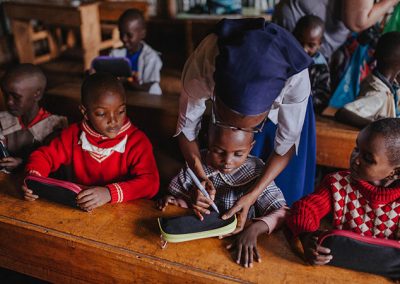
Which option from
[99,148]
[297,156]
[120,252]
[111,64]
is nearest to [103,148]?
[99,148]

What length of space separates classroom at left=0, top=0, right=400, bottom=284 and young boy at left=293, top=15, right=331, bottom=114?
0.02 m

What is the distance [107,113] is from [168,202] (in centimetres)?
48

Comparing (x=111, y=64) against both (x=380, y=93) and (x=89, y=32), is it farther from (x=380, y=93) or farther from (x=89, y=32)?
(x=89, y=32)

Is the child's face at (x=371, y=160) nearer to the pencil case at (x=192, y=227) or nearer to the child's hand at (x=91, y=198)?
the pencil case at (x=192, y=227)

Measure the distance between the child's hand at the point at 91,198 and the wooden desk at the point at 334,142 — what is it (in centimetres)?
112

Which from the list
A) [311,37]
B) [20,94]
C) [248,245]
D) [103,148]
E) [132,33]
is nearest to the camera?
[248,245]

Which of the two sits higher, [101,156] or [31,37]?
[101,156]

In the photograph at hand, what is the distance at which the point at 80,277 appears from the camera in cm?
139

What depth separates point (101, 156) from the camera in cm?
180

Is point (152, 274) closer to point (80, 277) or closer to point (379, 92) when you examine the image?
point (80, 277)

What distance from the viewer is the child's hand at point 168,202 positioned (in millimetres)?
1477

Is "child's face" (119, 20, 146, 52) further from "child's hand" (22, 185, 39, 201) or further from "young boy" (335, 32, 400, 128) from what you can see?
"child's hand" (22, 185, 39, 201)

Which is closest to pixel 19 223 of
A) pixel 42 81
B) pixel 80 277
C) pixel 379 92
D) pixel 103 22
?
pixel 80 277

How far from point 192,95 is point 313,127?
0.59m
